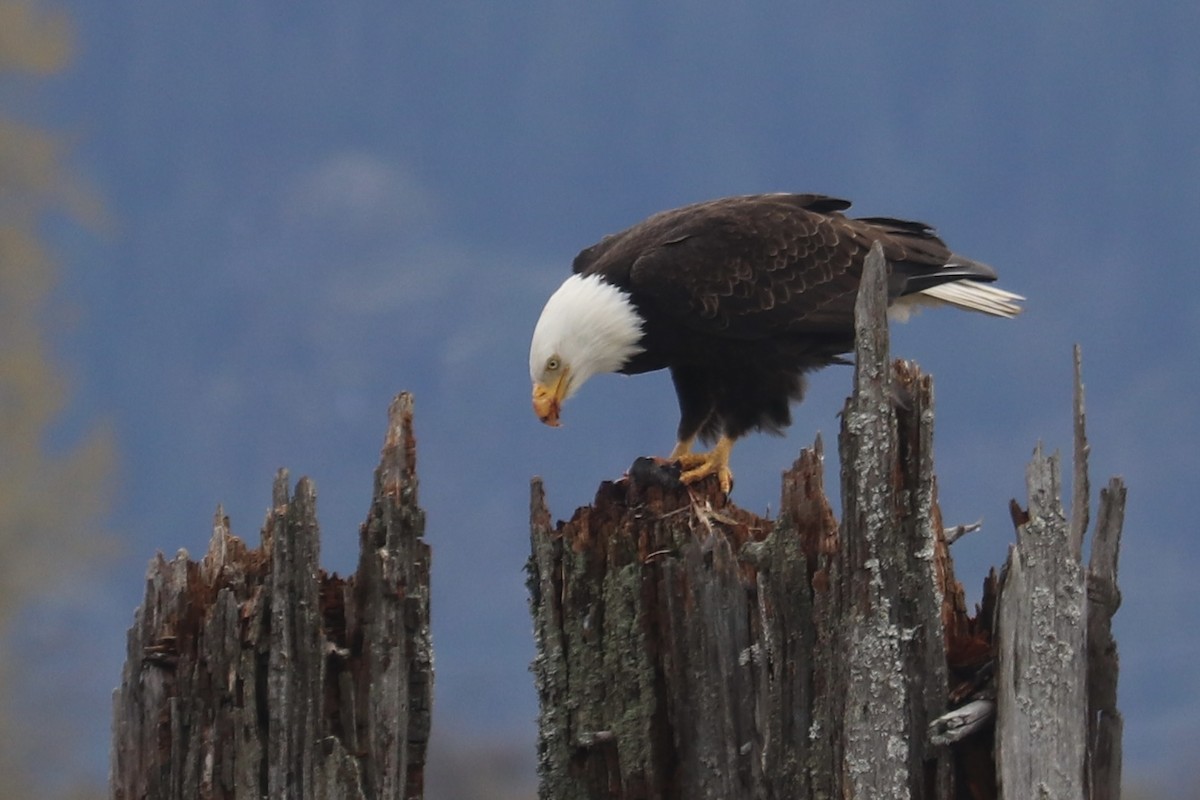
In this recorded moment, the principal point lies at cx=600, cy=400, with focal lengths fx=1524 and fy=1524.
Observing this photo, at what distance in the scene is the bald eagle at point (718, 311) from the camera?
8281 mm

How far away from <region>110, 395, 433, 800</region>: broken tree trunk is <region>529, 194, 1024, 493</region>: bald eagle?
266 cm

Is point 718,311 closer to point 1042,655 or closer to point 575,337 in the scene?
point 575,337

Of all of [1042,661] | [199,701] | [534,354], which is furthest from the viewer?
[534,354]

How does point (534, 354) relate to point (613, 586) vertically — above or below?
above

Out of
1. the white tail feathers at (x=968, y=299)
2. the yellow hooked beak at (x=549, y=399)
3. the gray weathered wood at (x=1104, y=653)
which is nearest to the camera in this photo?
the gray weathered wood at (x=1104, y=653)

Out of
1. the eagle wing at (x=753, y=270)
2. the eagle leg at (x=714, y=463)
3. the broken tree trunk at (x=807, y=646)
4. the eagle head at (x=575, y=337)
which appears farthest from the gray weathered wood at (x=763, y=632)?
the eagle wing at (x=753, y=270)

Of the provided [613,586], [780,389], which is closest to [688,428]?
[780,389]

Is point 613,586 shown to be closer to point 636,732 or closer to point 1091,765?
point 636,732

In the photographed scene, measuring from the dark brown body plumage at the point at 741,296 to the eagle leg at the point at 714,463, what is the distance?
16 centimetres

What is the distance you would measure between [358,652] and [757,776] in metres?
1.53

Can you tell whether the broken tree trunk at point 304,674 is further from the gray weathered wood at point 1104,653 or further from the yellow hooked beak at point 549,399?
the yellow hooked beak at point 549,399

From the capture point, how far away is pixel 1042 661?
A: 5.25 meters

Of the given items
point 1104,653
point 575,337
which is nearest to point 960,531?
point 1104,653

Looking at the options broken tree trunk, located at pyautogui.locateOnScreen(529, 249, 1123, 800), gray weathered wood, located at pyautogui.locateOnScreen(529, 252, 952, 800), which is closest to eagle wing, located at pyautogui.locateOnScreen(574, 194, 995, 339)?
gray weathered wood, located at pyautogui.locateOnScreen(529, 252, 952, 800)
